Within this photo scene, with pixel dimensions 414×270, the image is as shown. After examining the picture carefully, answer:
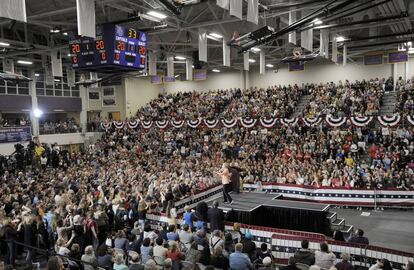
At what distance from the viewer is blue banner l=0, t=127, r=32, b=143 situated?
2528cm

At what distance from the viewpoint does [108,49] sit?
15094 mm

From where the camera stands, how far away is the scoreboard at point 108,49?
49.5 feet

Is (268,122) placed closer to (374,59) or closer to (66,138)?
(374,59)

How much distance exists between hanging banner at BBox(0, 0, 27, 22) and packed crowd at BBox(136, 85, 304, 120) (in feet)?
62.9


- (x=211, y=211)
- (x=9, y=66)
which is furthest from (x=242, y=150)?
(x=9, y=66)

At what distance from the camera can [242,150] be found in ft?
73.4

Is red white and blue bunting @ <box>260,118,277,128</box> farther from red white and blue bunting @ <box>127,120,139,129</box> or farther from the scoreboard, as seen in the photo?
red white and blue bunting @ <box>127,120,139,129</box>

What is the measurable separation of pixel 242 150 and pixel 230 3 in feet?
40.0

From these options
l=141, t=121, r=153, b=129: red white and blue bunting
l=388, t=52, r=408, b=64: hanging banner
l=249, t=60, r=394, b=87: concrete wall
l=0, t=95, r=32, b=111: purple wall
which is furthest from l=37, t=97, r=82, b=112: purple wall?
l=388, t=52, r=408, b=64: hanging banner

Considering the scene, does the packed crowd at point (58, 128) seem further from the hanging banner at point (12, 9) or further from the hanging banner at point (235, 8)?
the hanging banner at point (235, 8)

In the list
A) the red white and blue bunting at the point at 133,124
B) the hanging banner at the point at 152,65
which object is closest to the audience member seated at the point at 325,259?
the hanging banner at the point at 152,65

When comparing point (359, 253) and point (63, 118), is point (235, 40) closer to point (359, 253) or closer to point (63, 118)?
point (359, 253)

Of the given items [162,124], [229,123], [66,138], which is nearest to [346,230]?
[229,123]

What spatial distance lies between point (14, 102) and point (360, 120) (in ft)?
86.1
